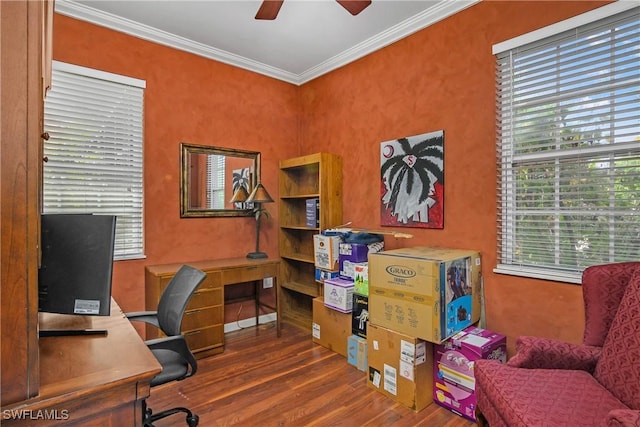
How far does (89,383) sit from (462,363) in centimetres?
199

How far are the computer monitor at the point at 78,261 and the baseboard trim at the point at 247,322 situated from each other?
2.40 metres

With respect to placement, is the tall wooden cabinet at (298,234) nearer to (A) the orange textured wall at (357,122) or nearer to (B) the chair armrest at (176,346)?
(A) the orange textured wall at (357,122)

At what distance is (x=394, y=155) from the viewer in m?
3.07

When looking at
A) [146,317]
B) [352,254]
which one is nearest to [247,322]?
[352,254]

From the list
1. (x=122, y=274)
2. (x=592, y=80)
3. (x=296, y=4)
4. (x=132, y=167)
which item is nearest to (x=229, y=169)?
(x=132, y=167)

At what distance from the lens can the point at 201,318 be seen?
296cm

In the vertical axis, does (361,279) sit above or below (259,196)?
below

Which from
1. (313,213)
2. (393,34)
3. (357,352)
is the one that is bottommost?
(357,352)

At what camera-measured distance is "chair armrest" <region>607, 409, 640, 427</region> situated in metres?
1.03

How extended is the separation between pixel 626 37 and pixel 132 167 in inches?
145

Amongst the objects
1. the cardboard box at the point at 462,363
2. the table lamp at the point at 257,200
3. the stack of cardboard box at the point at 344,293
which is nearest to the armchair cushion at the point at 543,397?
the cardboard box at the point at 462,363

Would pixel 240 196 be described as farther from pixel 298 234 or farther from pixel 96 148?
pixel 96 148

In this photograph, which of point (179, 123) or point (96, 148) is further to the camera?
point (179, 123)

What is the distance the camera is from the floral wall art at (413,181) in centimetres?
274
